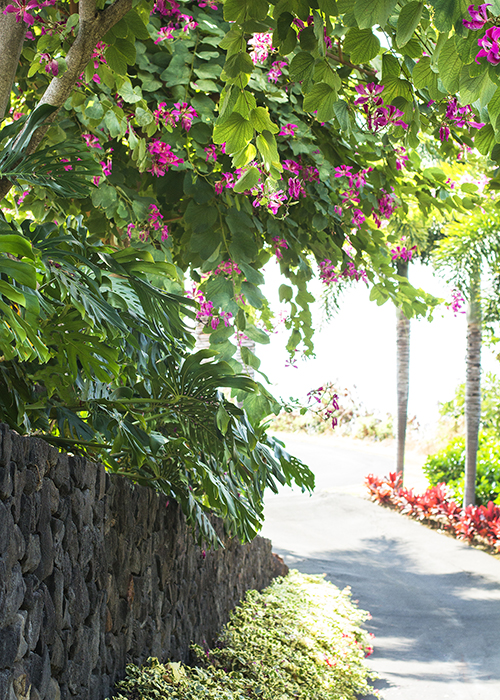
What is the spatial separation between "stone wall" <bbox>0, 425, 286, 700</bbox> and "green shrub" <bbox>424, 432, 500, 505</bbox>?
7128mm

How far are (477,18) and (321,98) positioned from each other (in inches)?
19.2

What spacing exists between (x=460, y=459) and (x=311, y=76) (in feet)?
33.6

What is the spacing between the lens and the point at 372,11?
115 cm

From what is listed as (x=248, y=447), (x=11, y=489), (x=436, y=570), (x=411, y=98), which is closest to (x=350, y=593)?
(x=436, y=570)

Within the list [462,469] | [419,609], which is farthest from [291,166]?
[462,469]

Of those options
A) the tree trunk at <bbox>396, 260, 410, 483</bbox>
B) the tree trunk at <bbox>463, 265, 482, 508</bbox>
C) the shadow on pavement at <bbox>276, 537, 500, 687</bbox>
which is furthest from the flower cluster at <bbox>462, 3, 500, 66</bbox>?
the tree trunk at <bbox>396, 260, 410, 483</bbox>

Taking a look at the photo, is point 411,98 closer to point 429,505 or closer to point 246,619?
point 246,619

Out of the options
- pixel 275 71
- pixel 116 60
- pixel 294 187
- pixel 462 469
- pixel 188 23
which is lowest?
pixel 462 469

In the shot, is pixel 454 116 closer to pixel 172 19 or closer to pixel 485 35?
pixel 485 35

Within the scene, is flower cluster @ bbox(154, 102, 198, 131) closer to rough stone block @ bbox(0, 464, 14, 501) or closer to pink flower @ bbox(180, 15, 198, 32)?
pink flower @ bbox(180, 15, 198, 32)

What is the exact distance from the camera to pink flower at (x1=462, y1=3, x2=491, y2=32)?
3.60 ft

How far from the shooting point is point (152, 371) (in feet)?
7.94

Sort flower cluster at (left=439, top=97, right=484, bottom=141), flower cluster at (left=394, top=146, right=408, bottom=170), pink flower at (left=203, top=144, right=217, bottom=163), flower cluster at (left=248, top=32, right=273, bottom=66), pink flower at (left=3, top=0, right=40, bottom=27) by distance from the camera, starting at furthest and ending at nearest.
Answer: flower cluster at (left=394, top=146, right=408, bottom=170)
pink flower at (left=203, top=144, right=217, bottom=163)
flower cluster at (left=248, top=32, right=273, bottom=66)
flower cluster at (left=439, top=97, right=484, bottom=141)
pink flower at (left=3, top=0, right=40, bottom=27)

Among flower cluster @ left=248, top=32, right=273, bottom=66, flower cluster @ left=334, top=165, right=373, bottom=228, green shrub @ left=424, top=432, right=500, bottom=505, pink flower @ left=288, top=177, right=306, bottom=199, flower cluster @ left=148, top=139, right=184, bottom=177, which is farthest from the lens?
green shrub @ left=424, top=432, right=500, bottom=505
